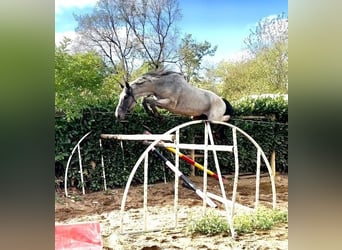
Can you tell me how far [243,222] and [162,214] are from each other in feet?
1.73

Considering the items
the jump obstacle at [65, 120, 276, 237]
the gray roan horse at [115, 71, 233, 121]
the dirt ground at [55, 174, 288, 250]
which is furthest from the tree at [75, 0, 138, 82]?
the dirt ground at [55, 174, 288, 250]

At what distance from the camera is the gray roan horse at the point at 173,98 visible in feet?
7.66

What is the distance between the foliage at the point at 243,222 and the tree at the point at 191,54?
34.5 inches

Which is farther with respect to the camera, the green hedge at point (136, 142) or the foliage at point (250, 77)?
the foliage at point (250, 77)

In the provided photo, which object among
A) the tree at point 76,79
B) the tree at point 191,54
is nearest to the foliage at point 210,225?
the tree at point 191,54

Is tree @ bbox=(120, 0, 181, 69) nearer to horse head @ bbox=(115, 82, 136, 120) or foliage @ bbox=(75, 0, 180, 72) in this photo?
foliage @ bbox=(75, 0, 180, 72)

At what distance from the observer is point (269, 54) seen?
8.00ft

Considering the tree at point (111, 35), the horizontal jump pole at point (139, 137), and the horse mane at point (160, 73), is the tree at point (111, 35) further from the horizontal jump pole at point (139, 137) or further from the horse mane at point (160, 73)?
the horizontal jump pole at point (139, 137)

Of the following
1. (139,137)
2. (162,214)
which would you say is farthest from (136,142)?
(162,214)

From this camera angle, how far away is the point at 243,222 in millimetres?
2467
